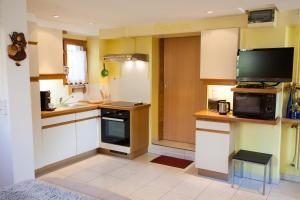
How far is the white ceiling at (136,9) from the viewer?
2.87 m

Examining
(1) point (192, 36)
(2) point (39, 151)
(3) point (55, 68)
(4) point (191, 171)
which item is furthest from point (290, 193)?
(3) point (55, 68)

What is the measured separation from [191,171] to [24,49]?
8.90 ft

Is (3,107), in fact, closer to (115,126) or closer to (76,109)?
(76,109)

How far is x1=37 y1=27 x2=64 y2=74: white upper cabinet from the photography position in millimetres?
3781

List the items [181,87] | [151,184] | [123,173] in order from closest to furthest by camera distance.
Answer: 1. [151,184]
2. [123,173]
3. [181,87]

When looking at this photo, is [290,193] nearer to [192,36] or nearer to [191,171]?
[191,171]

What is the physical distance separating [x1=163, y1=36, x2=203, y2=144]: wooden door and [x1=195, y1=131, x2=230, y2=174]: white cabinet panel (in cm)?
103

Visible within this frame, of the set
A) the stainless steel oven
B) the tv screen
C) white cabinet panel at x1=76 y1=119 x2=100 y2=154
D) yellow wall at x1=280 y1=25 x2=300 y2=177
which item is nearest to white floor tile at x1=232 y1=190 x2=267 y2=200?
yellow wall at x1=280 y1=25 x2=300 y2=177

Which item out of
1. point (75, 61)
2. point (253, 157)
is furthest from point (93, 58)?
point (253, 157)

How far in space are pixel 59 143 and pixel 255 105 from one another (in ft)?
9.12

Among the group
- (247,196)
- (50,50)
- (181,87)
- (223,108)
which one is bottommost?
(247,196)

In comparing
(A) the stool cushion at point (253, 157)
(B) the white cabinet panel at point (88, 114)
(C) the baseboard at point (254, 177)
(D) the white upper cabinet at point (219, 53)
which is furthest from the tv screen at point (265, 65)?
(B) the white cabinet panel at point (88, 114)

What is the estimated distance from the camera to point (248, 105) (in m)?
3.23

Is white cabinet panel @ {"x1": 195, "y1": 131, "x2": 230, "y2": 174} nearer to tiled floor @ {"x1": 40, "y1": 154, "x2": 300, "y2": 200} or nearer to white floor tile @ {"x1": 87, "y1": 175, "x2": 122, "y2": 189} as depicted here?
tiled floor @ {"x1": 40, "y1": 154, "x2": 300, "y2": 200}
